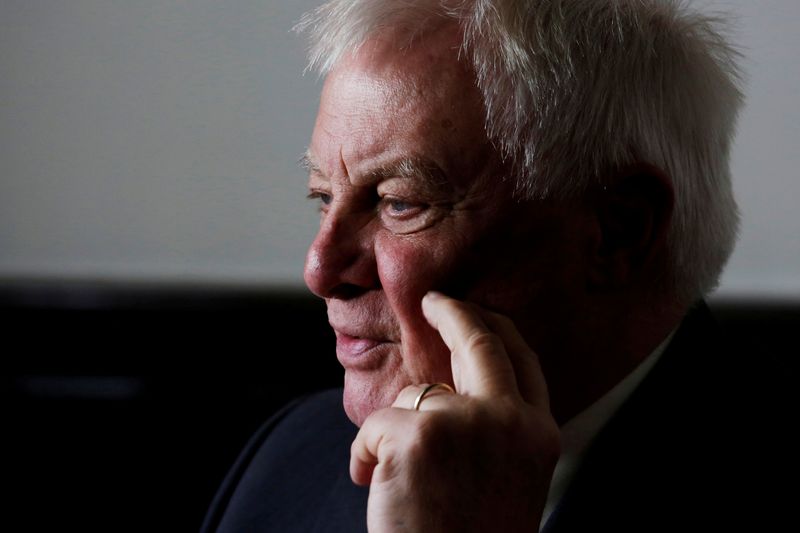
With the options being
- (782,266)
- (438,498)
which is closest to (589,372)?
(438,498)

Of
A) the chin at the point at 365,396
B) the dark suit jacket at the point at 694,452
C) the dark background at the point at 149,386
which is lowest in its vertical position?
the dark background at the point at 149,386

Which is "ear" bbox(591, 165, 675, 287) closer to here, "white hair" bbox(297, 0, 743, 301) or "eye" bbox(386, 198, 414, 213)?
"white hair" bbox(297, 0, 743, 301)

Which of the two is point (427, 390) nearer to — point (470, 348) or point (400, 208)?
point (470, 348)

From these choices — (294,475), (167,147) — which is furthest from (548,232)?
(167,147)

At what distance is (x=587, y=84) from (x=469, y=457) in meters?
0.47

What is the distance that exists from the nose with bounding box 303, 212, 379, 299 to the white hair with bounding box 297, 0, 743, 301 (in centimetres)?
21

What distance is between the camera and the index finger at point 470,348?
101 cm

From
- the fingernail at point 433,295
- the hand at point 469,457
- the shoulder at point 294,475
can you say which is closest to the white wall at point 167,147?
the shoulder at point 294,475

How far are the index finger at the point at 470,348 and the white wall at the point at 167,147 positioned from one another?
3.47 feet

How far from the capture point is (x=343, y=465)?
1.54 meters

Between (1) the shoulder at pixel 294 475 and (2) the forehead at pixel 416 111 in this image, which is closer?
(2) the forehead at pixel 416 111

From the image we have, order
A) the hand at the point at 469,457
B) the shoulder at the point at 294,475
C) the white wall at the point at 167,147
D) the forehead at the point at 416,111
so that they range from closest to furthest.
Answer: the hand at the point at 469,457
the forehead at the point at 416,111
the shoulder at the point at 294,475
the white wall at the point at 167,147

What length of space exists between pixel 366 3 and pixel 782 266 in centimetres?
124

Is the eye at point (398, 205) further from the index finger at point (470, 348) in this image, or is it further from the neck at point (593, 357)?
the neck at point (593, 357)
